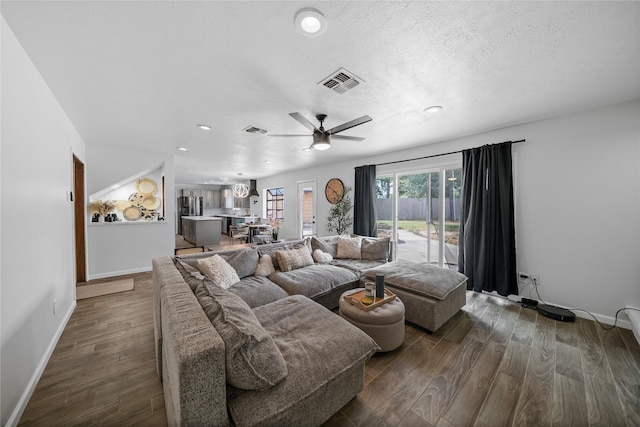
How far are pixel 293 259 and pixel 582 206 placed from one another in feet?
12.0

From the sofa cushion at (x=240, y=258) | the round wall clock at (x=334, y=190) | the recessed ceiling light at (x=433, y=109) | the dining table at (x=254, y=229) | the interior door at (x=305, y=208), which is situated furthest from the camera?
the dining table at (x=254, y=229)

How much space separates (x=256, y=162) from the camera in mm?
5910

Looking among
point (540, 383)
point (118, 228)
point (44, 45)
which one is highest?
point (44, 45)

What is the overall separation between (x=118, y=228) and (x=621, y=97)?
24.2ft

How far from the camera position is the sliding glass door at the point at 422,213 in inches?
157

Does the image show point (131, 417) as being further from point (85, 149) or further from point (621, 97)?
point (621, 97)

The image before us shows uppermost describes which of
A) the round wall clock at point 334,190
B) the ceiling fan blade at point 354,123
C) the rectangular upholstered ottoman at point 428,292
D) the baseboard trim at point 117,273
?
the ceiling fan blade at point 354,123

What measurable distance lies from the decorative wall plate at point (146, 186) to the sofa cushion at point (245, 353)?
5.00m

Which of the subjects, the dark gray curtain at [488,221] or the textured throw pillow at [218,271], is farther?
the dark gray curtain at [488,221]

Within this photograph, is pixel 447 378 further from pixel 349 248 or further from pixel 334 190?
pixel 334 190

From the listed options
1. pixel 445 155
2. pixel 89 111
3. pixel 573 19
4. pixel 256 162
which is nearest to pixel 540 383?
pixel 573 19

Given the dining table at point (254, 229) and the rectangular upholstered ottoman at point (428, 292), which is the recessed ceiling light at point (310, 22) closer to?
the rectangular upholstered ottoman at point (428, 292)

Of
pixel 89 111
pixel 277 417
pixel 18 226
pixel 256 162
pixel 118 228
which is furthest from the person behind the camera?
pixel 256 162

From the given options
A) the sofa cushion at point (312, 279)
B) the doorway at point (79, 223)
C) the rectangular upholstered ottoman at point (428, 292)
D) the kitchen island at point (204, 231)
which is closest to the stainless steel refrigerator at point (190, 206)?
the kitchen island at point (204, 231)
